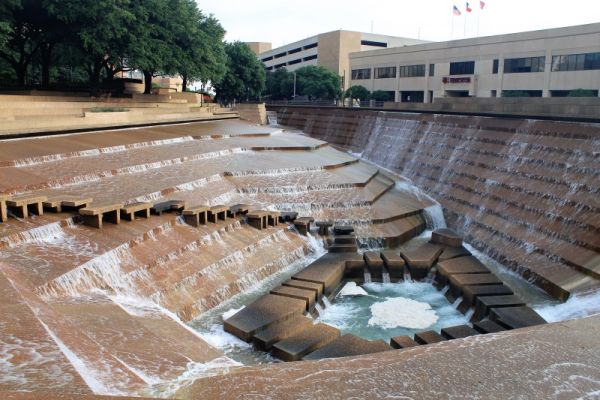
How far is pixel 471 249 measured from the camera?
1543cm

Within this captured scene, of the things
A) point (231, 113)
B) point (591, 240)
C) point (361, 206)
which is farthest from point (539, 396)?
point (231, 113)

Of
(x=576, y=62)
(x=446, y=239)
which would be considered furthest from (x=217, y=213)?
(x=576, y=62)

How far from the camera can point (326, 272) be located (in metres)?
12.1

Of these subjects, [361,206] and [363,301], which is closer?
[363,301]

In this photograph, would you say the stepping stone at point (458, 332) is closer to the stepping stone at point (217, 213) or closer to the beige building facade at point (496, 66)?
the stepping stone at point (217, 213)

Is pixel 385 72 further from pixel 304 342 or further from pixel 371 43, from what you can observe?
pixel 304 342

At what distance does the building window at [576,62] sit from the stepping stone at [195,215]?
3428 cm

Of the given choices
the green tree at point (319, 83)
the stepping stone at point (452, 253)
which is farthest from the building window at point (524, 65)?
the stepping stone at point (452, 253)

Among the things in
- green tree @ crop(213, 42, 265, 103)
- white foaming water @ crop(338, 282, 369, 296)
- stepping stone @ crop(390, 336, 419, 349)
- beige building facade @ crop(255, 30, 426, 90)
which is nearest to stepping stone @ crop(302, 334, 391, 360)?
stepping stone @ crop(390, 336, 419, 349)

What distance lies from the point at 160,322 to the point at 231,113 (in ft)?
98.5

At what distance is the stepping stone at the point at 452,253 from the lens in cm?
1366

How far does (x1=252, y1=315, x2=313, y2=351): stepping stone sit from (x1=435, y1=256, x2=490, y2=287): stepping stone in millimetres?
4318

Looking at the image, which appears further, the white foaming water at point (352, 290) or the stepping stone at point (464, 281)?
the white foaming water at point (352, 290)

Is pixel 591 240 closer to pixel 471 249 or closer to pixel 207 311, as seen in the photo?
pixel 471 249
